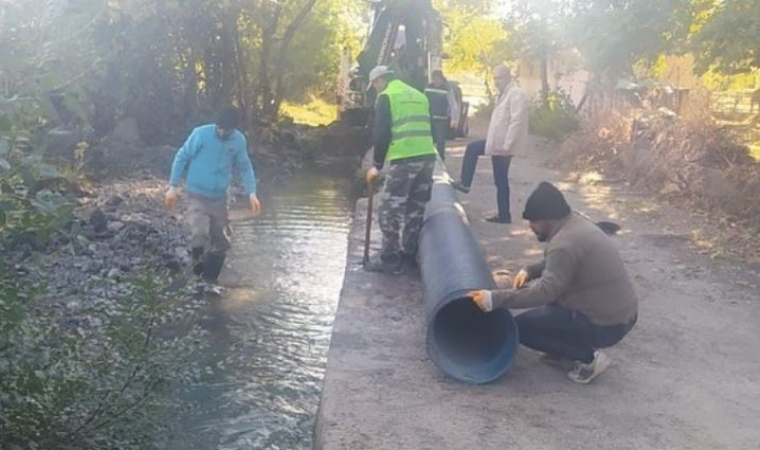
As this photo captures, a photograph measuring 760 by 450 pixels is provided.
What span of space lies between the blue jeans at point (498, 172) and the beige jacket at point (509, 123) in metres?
0.15

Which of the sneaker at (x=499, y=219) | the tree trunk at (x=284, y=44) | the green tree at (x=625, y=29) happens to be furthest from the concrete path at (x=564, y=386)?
the tree trunk at (x=284, y=44)

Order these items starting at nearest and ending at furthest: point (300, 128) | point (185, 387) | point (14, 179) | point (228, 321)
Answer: point (14, 179)
point (185, 387)
point (228, 321)
point (300, 128)

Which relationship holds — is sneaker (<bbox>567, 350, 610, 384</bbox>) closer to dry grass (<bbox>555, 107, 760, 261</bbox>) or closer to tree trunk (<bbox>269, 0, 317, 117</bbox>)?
dry grass (<bbox>555, 107, 760, 261</bbox>)

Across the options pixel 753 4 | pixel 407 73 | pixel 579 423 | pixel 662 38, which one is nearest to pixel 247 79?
pixel 407 73

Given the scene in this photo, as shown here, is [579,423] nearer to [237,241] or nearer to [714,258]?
[714,258]

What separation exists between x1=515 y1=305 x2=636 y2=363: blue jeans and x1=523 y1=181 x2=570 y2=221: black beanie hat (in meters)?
0.64

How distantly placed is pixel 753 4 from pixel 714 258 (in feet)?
9.05

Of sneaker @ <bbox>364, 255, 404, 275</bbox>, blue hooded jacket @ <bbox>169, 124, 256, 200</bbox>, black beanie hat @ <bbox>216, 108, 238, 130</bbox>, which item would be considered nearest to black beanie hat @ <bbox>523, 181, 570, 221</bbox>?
sneaker @ <bbox>364, 255, 404, 275</bbox>

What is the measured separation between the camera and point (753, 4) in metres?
10.3

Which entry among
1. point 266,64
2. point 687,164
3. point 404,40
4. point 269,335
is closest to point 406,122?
point 269,335

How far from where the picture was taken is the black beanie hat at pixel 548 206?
5.98 m

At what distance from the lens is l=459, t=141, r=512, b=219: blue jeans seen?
1103cm

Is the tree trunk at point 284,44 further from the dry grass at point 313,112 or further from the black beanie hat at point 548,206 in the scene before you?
the black beanie hat at point 548,206

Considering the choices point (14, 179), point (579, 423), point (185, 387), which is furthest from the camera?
point (185, 387)
